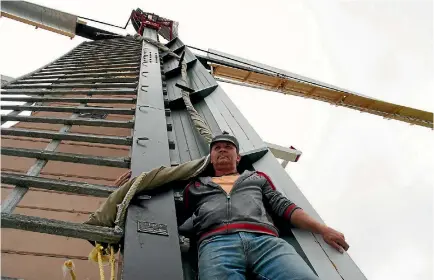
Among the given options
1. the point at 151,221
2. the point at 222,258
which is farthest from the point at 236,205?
the point at 151,221

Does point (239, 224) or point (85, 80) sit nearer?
point (239, 224)

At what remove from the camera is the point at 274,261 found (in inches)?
71.5

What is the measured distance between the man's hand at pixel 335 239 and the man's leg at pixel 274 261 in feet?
0.93

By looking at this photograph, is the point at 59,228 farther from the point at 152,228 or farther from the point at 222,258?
the point at 222,258

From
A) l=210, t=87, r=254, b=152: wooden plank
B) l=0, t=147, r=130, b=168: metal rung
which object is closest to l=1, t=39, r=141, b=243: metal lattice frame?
l=0, t=147, r=130, b=168: metal rung

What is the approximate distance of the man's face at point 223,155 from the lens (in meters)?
2.59

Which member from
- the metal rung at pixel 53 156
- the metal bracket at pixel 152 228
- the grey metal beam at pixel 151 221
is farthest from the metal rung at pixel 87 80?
the metal bracket at pixel 152 228

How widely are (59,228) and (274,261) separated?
94 cm

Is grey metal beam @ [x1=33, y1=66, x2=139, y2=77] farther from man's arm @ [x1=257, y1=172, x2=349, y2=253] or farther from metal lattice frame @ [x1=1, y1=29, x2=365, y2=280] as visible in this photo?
man's arm @ [x1=257, y1=172, x2=349, y2=253]

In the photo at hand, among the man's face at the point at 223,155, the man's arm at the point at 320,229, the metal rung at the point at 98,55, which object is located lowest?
the man's arm at the point at 320,229

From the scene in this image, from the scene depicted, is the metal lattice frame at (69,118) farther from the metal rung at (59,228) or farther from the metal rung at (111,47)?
the metal rung at (111,47)

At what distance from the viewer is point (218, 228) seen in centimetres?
202

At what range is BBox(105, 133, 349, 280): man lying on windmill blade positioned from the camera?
1.80 meters

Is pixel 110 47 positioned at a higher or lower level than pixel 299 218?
higher
